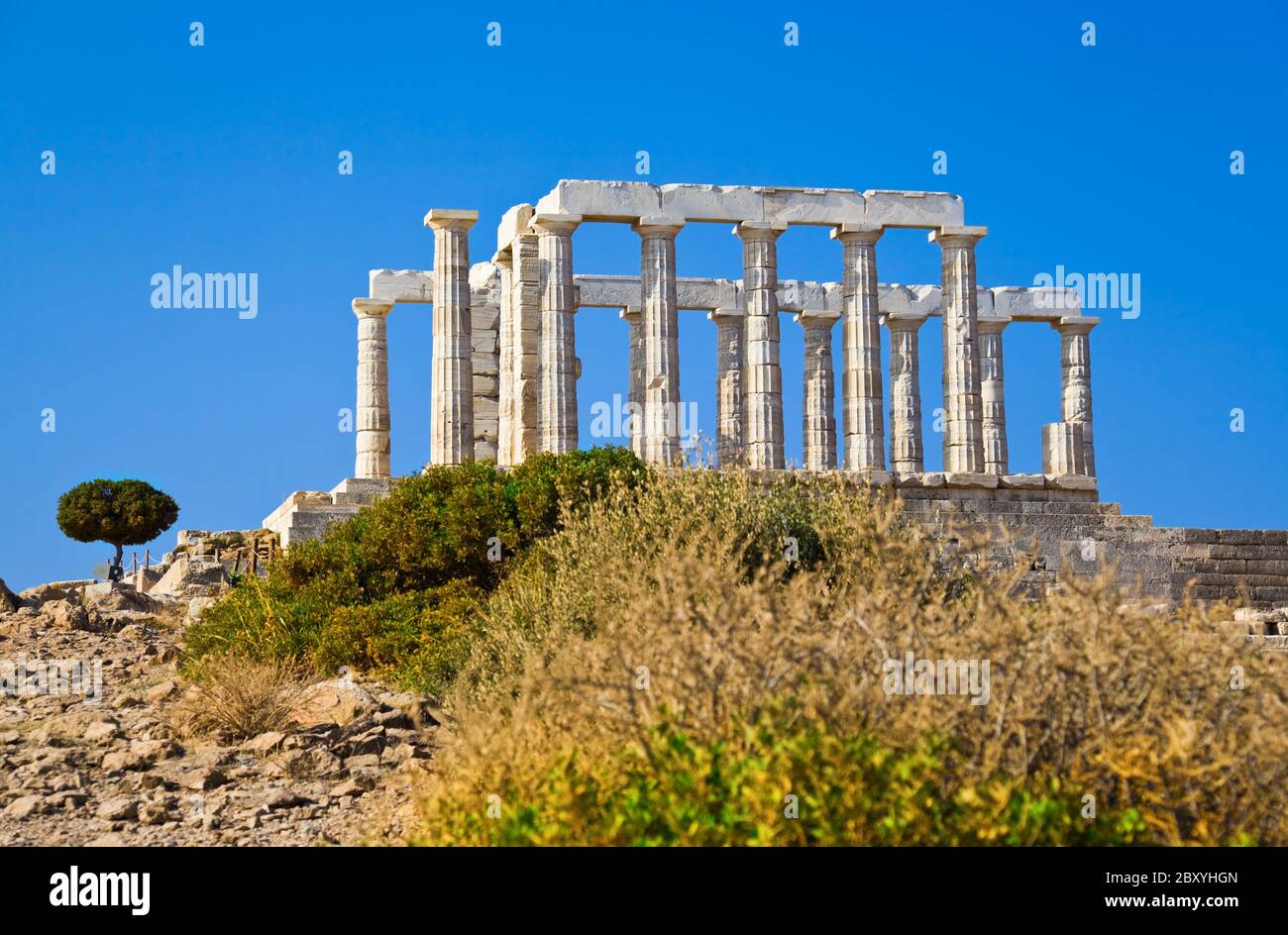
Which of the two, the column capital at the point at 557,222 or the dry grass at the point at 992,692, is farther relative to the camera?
the column capital at the point at 557,222

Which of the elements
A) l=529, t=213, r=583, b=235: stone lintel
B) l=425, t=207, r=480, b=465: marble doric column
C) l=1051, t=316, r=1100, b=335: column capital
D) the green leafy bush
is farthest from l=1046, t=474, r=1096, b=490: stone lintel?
the green leafy bush

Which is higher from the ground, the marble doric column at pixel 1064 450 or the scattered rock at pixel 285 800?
the marble doric column at pixel 1064 450

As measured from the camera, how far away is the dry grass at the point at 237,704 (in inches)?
591

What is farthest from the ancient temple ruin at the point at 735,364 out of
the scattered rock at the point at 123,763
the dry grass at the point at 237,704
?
the scattered rock at the point at 123,763

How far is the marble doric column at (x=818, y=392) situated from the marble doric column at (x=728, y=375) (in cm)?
Result: 217

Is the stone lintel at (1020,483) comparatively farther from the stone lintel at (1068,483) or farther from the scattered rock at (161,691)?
the scattered rock at (161,691)

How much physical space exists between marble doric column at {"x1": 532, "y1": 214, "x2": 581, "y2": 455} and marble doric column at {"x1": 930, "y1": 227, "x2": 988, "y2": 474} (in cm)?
836

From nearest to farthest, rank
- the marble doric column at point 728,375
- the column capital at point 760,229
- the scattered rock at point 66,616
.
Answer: the scattered rock at point 66,616 → the column capital at point 760,229 → the marble doric column at point 728,375

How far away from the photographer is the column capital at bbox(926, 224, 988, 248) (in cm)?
3528

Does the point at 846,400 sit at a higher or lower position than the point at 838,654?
higher
